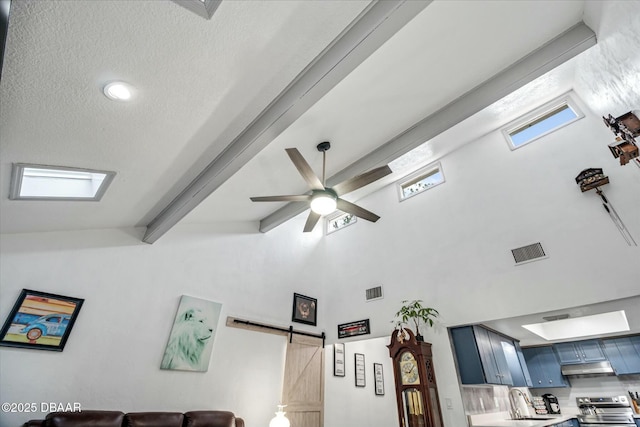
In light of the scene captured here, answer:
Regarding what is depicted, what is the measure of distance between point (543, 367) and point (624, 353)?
51.1 inches

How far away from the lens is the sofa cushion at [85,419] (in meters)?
2.89

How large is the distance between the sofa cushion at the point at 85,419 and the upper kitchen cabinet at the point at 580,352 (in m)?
7.44

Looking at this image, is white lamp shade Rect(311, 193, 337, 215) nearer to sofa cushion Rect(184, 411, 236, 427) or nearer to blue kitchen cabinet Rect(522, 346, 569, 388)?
sofa cushion Rect(184, 411, 236, 427)

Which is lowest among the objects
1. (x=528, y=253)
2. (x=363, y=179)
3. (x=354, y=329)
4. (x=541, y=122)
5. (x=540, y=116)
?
(x=354, y=329)

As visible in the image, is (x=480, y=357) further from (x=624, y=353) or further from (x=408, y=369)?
(x=624, y=353)

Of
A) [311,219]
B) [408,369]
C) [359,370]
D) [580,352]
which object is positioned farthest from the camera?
[359,370]

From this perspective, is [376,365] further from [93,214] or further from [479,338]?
[93,214]

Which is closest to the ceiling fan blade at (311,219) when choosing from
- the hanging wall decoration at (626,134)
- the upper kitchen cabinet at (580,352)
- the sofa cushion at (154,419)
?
the hanging wall decoration at (626,134)

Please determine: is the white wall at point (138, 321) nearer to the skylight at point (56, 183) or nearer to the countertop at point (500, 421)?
the skylight at point (56, 183)

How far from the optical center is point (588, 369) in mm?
5258

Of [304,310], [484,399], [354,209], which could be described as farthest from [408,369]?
[354,209]

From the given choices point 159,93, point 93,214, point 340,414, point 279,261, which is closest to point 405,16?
point 159,93

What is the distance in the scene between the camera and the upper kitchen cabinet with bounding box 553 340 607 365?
526 cm

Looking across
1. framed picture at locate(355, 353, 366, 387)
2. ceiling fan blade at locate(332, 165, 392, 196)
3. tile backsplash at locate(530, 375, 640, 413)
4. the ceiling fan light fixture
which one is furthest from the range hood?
the ceiling fan light fixture
